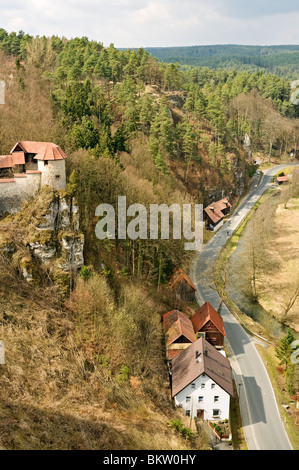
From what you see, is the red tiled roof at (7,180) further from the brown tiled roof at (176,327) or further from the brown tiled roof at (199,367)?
the brown tiled roof at (199,367)

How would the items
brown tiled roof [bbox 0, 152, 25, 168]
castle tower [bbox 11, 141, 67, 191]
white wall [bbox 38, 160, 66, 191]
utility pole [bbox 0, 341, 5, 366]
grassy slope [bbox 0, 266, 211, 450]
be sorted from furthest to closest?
brown tiled roof [bbox 0, 152, 25, 168], white wall [bbox 38, 160, 66, 191], castle tower [bbox 11, 141, 67, 191], utility pole [bbox 0, 341, 5, 366], grassy slope [bbox 0, 266, 211, 450]

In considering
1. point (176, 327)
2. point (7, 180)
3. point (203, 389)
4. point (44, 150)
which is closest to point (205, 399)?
point (203, 389)

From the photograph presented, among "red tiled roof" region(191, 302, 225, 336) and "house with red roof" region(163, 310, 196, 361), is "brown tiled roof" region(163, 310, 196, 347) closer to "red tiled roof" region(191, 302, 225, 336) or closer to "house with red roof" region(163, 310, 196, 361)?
"house with red roof" region(163, 310, 196, 361)

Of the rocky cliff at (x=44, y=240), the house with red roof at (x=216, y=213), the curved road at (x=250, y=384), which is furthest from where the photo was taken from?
the house with red roof at (x=216, y=213)

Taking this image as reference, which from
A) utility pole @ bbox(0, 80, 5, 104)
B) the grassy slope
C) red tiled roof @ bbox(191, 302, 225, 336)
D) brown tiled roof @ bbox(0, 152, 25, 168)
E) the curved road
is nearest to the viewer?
the grassy slope

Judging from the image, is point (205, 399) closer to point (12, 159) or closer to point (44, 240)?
point (44, 240)

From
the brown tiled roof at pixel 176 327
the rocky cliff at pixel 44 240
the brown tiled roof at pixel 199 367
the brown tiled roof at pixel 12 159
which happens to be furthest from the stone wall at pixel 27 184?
the brown tiled roof at pixel 199 367

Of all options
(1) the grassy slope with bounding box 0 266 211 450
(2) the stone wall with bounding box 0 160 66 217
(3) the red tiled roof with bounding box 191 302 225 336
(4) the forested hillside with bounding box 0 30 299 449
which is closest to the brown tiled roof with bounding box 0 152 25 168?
(2) the stone wall with bounding box 0 160 66 217
